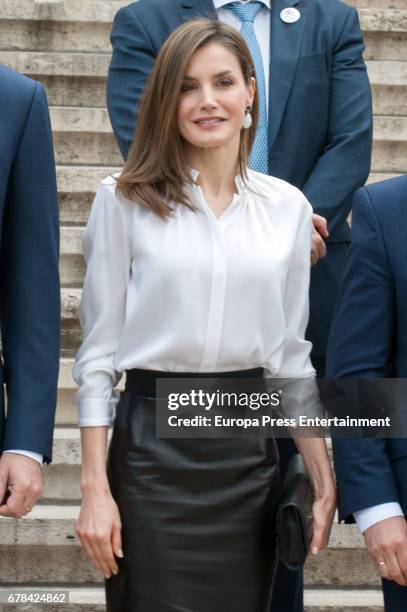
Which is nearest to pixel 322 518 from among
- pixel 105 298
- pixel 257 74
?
pixel 105 298

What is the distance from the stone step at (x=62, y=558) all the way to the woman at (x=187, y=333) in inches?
54.6

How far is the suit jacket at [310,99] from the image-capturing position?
3.62 m

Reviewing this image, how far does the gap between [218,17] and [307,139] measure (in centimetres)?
44

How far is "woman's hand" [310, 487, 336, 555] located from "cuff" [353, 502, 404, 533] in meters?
0.15

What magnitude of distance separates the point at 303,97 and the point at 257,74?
0.14 m

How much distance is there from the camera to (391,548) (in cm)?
278

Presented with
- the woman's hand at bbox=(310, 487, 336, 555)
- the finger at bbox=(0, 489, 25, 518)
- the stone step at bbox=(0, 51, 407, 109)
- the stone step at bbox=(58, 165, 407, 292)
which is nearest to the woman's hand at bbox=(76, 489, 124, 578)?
the finger at bbox=(0, 489, 25, 518)

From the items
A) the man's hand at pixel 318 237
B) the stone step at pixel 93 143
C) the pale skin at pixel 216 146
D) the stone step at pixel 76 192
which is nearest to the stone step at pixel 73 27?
the stone step at pixel 93 143

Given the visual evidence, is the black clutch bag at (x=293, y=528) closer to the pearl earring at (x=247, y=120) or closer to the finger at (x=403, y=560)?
the finger at (x=403, y=560)

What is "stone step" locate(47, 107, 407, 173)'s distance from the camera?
5.98 metres

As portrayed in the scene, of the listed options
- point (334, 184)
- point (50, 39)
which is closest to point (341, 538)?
point (334, 184)

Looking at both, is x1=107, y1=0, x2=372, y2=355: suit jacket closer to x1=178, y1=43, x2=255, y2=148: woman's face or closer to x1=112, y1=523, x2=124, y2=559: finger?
x1=178, y1=43, x2=255, y2=148: woman's face

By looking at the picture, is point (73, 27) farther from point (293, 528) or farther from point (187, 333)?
point (293, 528)

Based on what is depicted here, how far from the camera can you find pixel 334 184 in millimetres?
3590
